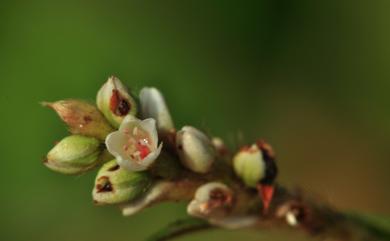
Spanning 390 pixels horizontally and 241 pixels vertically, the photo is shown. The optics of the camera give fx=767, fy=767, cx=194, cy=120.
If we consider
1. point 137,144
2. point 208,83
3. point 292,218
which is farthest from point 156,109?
point 208,83

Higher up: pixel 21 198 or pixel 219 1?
pixel 219 1

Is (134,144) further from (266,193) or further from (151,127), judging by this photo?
(266,193)

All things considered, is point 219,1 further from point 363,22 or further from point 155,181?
point 155,181

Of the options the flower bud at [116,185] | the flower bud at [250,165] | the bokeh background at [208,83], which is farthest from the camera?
the bokeh background at [208,83]

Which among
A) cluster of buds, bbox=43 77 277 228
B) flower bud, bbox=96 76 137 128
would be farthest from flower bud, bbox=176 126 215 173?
flower bud, bbox=96 76 137 128

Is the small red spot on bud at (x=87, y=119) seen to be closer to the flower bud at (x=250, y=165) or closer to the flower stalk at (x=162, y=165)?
the flower stalk at (x=162, y=165)

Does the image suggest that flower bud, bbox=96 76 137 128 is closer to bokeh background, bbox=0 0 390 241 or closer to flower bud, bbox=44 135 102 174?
flower bud, bbox=44 135 102 174

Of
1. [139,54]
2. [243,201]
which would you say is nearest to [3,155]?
[139,54]

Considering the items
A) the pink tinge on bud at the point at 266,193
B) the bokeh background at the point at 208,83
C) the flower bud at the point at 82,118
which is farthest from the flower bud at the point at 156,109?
the bokeh background at the point at 208,83
